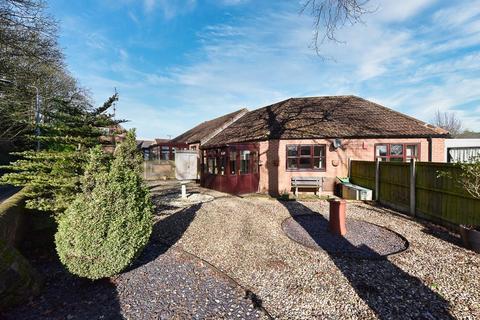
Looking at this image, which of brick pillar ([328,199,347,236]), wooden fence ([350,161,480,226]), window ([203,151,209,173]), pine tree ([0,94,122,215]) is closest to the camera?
pine tree ([0,94,122,215])

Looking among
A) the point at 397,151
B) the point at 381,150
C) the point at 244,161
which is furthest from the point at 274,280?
the point at 397,151

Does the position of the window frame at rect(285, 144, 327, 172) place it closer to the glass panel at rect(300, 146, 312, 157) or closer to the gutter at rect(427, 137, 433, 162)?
the glass panel at rect(300, 146, 312, 157)

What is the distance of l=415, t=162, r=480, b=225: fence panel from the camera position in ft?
20.5

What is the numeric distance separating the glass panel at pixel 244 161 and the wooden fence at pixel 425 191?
6.13 m

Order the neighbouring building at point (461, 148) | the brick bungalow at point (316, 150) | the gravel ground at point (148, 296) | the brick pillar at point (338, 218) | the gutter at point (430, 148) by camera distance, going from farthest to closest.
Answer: the neighbouring building at point (461, 148) → the brick bungalow at point (316, 150) → the gutter at point (430, 148) → the brick pillar at point (338, 218) → the gravel ground at point (148, 296)

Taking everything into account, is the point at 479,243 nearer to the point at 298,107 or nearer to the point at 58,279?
the point at 58,279

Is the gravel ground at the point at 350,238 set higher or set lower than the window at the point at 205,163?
lower

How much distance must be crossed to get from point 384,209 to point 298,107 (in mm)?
9614

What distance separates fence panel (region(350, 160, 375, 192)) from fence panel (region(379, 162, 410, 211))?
0.73 m

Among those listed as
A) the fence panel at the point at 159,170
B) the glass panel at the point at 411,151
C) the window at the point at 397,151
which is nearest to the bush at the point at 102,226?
the window at the point at 397,151

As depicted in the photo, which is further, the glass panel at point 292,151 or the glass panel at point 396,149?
the glass panel at point 292,151

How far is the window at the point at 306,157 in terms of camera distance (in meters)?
13.7

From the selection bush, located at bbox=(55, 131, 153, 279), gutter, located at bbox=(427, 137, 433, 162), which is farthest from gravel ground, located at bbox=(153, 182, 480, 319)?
gutter, located at bbox=(427, 137, 433, 162)

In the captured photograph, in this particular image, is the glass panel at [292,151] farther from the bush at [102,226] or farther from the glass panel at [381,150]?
the bush at [102,226]
